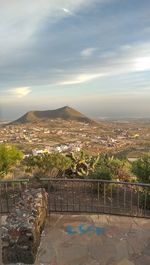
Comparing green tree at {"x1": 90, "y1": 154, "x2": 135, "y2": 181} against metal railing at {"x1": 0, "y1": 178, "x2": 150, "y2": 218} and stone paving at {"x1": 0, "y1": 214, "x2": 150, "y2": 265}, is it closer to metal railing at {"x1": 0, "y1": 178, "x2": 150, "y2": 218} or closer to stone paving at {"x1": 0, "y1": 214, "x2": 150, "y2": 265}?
metal railing at {"x1": 0, "y1": 178, "x2": 150, "y2": 218}

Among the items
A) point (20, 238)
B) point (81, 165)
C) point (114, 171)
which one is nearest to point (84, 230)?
point (20, 238)

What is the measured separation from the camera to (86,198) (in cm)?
974

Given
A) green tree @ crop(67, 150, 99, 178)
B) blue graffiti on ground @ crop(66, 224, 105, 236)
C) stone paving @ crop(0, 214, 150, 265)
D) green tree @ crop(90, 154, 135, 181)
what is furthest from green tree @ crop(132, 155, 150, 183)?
blue graffiti on ground @ crop(66, 224, 105, 236)

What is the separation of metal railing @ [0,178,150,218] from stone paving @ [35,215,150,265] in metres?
0.46

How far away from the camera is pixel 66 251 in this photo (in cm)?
654

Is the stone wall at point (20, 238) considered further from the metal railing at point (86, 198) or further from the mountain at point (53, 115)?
the mountain at point (53, 115)

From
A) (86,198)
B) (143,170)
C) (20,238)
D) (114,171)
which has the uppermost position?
(143,170)

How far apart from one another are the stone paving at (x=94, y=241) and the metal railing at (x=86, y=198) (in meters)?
0.46

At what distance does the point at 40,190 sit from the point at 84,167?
175 inches

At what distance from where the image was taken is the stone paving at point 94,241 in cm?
625

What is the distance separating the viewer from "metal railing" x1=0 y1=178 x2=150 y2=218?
27.8 feet

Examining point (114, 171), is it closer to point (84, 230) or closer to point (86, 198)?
point (86, 198)

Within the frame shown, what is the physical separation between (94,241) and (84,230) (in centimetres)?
52

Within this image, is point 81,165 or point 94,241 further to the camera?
point 81,165
